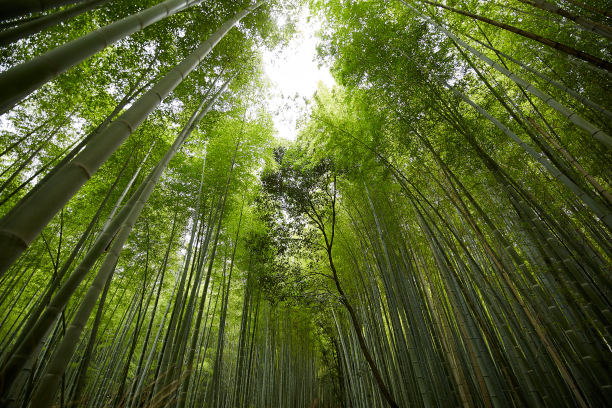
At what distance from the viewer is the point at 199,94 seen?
134 inches

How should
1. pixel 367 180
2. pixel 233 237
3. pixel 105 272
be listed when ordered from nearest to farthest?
pixel 105 272
pixel 367 180
pixel 233 237

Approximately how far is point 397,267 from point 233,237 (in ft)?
12.3

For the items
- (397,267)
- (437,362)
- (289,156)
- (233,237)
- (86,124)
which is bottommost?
(437,362)

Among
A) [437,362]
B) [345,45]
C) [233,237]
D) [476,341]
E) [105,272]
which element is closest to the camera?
[105,272]

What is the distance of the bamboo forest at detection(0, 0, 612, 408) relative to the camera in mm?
1943

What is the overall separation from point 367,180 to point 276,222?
1882mm

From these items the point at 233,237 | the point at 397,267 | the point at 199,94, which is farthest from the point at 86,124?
the point at 397,267

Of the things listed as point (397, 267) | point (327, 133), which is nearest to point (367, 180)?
point (327, 133)

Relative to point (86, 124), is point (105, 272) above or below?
below

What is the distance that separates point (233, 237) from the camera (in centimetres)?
575

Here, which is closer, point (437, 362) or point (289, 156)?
point (437, 362)

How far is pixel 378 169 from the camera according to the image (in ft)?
13.2

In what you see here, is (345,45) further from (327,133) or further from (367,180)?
(367,180)

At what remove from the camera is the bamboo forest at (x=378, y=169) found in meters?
1.94
